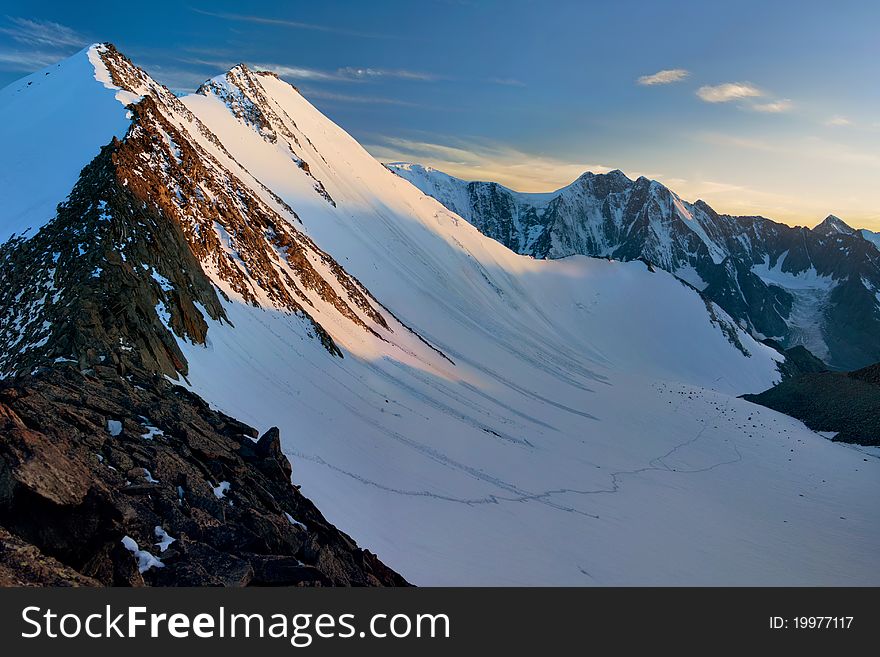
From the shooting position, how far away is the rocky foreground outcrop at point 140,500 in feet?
23.0

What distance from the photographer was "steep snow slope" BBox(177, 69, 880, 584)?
19062 millimetres

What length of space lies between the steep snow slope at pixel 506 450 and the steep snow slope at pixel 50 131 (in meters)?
9.64

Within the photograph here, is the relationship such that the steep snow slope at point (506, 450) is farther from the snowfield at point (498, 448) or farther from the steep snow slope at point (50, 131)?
the steep snow slope at point (50, 131)

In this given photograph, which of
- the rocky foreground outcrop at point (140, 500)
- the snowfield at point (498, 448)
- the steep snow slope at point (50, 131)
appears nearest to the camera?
the rocky foreground outcrop at point (140, 500)

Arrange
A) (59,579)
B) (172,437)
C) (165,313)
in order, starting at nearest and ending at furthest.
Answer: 1. (59,579)
2. (172,437)
3. (165,313)

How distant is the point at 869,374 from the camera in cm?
5112

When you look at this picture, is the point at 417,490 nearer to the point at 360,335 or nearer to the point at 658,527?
the point at 658,527

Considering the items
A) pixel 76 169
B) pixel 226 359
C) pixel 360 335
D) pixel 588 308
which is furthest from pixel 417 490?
pixel 588 308

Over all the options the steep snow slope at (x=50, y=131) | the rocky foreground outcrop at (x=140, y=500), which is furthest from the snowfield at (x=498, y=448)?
the rocky foreground outcrop at (x=140, y=500)

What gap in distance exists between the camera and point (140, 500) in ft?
28.1

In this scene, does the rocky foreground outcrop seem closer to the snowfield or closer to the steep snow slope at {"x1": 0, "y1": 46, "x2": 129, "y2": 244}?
the snowfield

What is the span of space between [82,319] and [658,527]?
928 inches

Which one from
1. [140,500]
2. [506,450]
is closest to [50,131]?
[140,500]

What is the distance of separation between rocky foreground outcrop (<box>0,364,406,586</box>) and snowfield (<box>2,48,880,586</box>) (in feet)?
15.8
